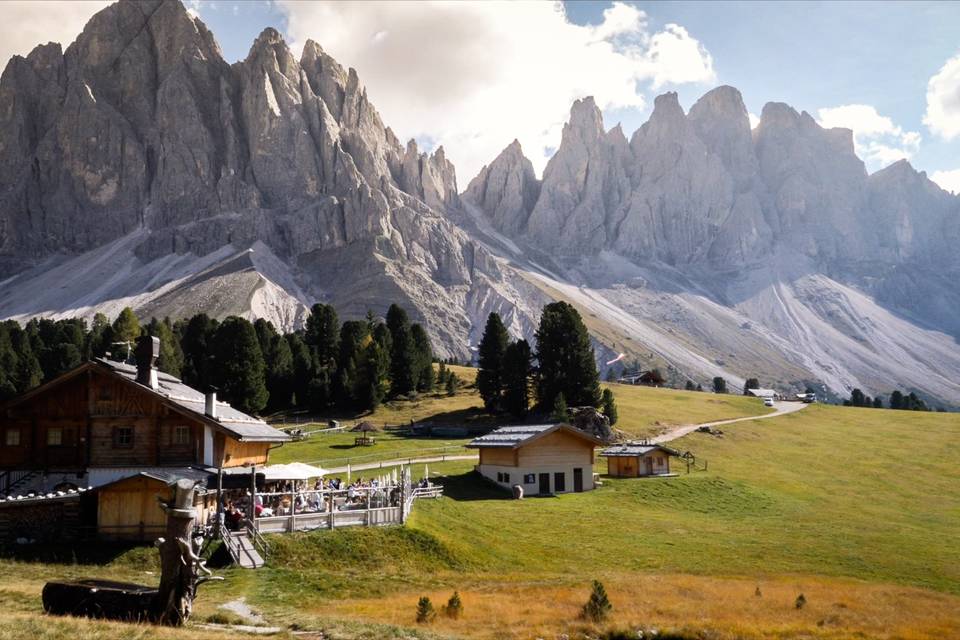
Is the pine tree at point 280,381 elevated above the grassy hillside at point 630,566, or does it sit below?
above

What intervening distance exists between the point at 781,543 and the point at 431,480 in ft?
73.8

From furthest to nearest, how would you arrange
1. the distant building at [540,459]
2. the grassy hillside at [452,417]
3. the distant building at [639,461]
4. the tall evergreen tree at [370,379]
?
1. the tall evergreen tree at [370,379]
2. the grassy hillside at [452,417]
3. the distant building at [639,461]
4. the distant building at [540,459]

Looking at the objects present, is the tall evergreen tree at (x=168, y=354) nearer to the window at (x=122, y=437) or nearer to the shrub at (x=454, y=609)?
the window at (x=122, y=437)

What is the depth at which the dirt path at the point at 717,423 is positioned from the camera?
80.8 meters

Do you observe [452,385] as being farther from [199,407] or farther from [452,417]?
[199,407]

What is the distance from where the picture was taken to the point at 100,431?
40.4 metres

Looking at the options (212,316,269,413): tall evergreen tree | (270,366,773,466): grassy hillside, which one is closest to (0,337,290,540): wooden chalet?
(270,366,773,466): grassy hillside

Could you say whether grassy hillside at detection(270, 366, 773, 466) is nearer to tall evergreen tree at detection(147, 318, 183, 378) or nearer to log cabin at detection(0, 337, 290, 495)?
tall evergreen tree at detection(147, 318, 183, 378)

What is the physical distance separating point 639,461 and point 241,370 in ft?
148

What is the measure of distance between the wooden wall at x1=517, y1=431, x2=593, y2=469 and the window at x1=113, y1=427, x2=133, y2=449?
26159 mm

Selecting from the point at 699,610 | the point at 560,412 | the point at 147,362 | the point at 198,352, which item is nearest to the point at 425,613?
the point at 699,610

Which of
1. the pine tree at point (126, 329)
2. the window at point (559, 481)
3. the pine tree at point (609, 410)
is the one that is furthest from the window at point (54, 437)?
the pine tree at point (126, 329)

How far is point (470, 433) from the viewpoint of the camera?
79.1m

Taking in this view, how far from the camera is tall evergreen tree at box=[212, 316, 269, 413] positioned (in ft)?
277
